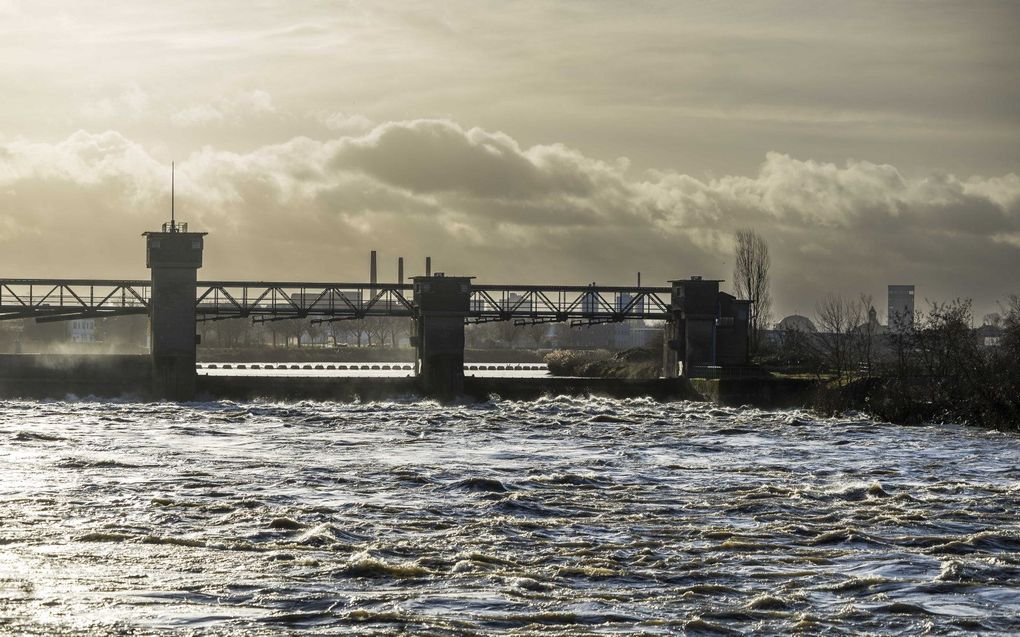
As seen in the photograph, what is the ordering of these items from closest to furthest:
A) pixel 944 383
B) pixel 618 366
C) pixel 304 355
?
pixel 944 383, pixel 618 366, pixel 304 355

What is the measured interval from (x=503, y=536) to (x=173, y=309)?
4263 centimetres

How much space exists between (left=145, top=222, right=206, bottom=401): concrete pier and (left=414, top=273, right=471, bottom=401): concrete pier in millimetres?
10560

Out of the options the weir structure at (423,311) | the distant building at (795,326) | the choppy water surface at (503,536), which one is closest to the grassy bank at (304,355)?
the distant building at (795,326)

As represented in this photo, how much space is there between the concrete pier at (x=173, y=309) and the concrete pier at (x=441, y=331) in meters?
10.6

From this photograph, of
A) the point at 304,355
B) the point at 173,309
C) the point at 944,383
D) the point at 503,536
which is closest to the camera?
the point at 503,536

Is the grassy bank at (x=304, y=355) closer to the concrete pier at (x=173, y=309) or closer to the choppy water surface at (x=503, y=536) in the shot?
the concrete pier at (x=173, y=309)

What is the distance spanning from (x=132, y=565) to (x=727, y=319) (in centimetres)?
5158

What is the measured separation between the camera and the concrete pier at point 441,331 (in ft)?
192

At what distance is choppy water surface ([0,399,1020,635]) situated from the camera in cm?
1333

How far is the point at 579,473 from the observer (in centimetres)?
2723

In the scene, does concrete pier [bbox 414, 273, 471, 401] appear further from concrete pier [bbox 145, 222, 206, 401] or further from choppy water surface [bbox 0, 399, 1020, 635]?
choppy water surface [bbox 0, 399, 1020, 635]

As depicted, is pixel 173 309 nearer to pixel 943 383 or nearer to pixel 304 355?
pixel 943 383

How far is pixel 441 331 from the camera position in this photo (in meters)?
59.9

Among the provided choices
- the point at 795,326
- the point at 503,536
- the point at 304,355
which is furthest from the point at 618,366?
the point at 304,355
